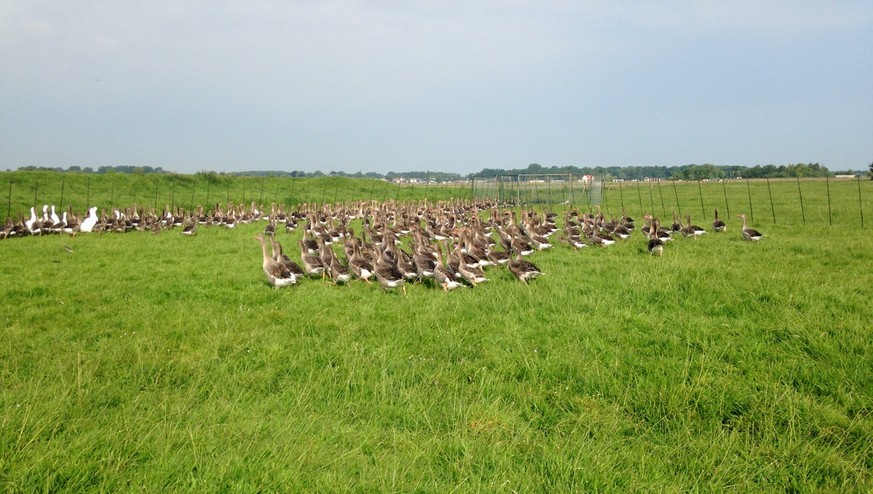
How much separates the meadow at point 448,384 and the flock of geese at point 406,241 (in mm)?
717

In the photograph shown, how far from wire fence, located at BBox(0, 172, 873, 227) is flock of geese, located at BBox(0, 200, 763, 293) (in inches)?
141

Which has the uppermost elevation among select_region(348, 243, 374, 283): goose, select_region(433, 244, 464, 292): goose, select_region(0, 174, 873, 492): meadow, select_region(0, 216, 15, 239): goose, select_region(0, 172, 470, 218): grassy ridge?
select_region(0, 172, 470, 218): grassy ridge

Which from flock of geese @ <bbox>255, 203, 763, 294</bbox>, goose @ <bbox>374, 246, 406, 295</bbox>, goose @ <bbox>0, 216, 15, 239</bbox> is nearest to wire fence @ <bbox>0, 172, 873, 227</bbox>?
goose @ <bbox>0, 216, 15, 239</bbox>

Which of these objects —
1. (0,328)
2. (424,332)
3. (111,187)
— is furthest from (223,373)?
(111,187)

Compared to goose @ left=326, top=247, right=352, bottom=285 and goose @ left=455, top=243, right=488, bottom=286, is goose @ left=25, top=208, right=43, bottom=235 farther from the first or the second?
goose @ left=455, top=243, right=488, bottom=286

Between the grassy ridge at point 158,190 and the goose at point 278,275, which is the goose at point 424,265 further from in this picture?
the grassy ridge at point 158,190

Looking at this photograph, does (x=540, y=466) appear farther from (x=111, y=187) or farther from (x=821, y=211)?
(x=111, y=187)

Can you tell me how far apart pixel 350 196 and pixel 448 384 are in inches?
1645

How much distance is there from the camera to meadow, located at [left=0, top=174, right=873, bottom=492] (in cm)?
416

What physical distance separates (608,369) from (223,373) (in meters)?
4.70

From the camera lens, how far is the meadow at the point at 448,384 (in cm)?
416

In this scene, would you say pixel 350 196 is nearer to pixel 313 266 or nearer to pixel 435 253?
pixel 313 266

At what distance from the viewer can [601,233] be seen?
1767cm

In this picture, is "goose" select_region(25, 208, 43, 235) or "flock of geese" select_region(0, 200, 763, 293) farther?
"goose" select_region(25, 208, 43, 235)
